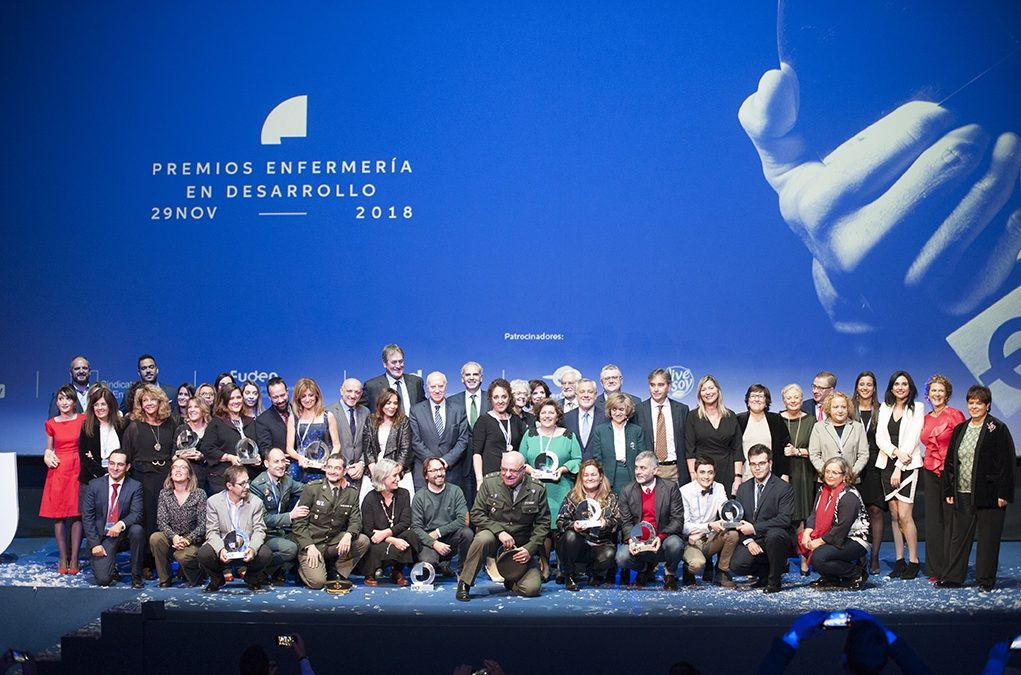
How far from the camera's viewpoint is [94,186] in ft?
32.0

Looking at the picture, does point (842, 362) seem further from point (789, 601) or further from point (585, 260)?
point (789, 601)

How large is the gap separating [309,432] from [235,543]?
99 centimetres

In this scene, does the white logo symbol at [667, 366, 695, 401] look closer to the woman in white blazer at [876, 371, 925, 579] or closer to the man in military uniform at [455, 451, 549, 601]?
the woman in white blazer at [876, 371, 925, 579]

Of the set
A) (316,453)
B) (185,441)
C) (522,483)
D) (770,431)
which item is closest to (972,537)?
(770,431)

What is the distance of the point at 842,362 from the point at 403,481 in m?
3.32

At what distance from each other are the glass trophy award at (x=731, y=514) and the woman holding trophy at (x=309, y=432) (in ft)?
7.96

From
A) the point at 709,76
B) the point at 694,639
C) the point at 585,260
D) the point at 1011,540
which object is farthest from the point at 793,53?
the point at 694,639

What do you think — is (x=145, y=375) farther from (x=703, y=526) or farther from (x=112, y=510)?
(x=703, y=526)

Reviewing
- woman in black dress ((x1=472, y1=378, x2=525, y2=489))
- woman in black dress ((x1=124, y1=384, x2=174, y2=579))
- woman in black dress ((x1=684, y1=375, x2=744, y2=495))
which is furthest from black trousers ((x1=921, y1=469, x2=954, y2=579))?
woman in black dress ((x1=124, y1=384, x2=174, y2=579))

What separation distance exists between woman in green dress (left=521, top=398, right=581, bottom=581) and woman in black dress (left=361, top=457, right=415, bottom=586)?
811mm

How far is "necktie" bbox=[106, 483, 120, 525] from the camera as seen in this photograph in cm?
795

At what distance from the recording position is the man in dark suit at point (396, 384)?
8.55 m

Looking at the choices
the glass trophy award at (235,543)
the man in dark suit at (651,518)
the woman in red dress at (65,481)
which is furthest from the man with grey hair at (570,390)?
the woman in red dress at (65,481)

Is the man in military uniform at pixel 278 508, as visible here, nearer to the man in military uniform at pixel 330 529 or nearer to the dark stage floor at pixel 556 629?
the man in military uniform at pixel 330 529
